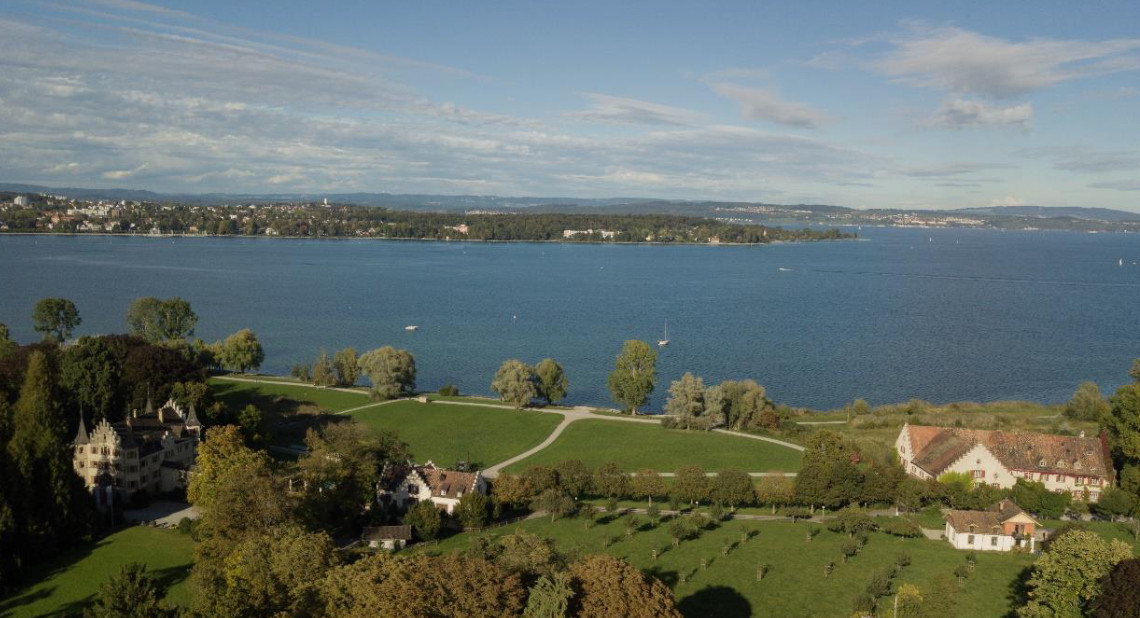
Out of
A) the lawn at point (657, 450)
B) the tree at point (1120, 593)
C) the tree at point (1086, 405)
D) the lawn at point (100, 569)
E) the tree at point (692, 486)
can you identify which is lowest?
the lawn at point (100, 569)

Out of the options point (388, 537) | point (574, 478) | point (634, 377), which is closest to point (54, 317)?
point (634, 377)

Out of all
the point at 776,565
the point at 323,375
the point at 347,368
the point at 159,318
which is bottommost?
the point at 776,565

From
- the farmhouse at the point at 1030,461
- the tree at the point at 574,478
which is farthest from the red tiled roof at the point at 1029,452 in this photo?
the tree at the point at 574,478

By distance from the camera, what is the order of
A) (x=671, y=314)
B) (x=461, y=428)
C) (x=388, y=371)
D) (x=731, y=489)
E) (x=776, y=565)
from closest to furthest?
(x=776, y=565) → (x=731, y=489) → (x=461, y=428) → (x=388, y=371) → (x=671, y=314)

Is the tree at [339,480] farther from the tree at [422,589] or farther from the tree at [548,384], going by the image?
the tree at [548,384]

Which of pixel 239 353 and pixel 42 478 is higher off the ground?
pixel 42 478

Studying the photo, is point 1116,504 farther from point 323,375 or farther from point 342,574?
point 323,375

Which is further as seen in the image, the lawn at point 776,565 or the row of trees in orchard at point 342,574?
the lawn at point 776,565

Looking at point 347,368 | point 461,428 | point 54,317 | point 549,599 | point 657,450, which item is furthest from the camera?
point 54,317
